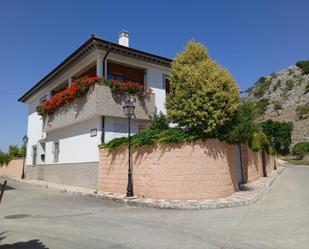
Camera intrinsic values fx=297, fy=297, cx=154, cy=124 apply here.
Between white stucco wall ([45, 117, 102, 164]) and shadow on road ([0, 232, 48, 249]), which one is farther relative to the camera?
white stucco wall ([45, 117, 102, 164])

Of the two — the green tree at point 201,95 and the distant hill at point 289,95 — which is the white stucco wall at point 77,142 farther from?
the distant hill at point 289,95

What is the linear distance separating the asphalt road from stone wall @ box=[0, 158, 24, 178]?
18241 millimetres

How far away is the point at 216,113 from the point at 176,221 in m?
4.85

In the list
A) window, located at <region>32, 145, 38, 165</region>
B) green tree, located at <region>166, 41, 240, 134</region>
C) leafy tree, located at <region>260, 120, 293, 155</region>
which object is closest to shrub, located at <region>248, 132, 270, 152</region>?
green tree, located at <region>166, 41, 240, 134</region>

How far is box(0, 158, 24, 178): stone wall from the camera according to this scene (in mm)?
27786

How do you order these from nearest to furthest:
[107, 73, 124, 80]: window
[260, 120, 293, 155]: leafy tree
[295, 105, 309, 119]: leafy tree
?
[107, 73, 124, 80]: window → [260, 120, 293, 155]: leafy tree → [295, 105, 309, 119]: leafy tree

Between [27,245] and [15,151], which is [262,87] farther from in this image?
[27,245]

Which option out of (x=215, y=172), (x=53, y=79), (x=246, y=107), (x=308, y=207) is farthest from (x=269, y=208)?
(x=53, y=79)

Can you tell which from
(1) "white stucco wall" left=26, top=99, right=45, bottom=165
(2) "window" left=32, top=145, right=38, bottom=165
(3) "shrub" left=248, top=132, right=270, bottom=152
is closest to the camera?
(3) "shrub" left=248, top=132, right=270, bottom=152

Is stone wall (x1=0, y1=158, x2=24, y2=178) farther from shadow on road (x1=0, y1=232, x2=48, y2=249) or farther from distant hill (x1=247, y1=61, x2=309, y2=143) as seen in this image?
distant hill (x1=247, y1=61, x2=309, y2=143)

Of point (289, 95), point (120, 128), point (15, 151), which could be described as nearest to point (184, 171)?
point (120, 128)

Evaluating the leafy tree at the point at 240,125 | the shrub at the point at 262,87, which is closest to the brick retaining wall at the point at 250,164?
the leafy tree at the point at 240,125

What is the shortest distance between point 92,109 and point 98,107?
0.39 m

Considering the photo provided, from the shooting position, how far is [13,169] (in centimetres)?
2978
